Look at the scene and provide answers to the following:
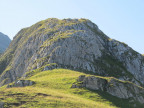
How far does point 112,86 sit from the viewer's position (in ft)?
201

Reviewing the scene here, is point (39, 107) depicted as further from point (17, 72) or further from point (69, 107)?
point (17, 72)

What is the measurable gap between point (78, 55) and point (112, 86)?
57976 millimetres

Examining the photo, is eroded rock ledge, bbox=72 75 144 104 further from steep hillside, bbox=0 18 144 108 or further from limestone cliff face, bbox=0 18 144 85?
limestone cliff face, bbox=0 18 144 85

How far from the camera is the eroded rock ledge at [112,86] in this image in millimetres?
60250

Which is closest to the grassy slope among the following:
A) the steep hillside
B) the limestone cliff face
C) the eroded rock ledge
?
the steep hillside

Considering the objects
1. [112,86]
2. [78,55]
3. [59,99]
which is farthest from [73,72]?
[59,99]

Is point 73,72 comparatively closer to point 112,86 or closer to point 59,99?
point 112,86

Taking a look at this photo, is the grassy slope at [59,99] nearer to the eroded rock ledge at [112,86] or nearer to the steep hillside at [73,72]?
the steep hillside at [73,72]

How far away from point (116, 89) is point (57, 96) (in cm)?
2354

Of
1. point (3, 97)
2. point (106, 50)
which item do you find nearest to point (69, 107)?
point (3, 97)

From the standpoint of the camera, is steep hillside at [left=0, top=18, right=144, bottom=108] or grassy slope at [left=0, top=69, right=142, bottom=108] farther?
steep hillside at [left=0, top=18, right=144, bottom=108]

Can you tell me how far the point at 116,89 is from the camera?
6109 cm

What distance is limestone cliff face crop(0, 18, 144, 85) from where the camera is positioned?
11359 centimetres

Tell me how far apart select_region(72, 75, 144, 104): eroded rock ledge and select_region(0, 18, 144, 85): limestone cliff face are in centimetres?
4399
